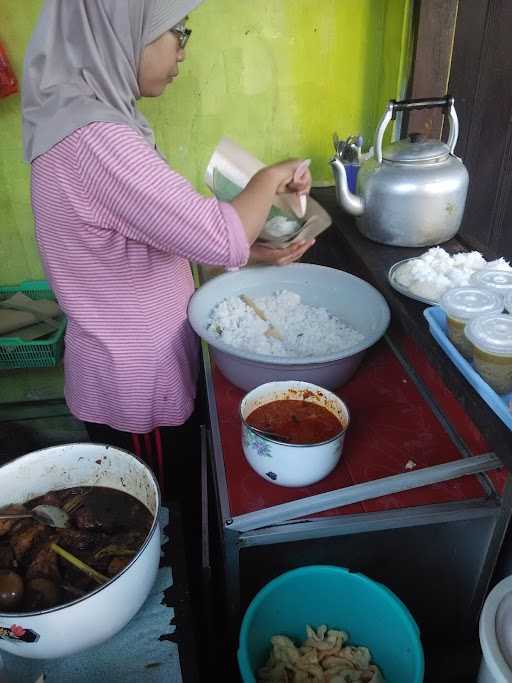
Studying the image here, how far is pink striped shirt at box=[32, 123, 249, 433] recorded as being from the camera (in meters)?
1.08

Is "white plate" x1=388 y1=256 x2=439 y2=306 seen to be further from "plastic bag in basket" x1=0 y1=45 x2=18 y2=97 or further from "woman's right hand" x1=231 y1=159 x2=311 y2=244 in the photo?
"plastic bag in basket" x1=0 y1=45 x2=18 y2=97

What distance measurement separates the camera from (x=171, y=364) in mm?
1502

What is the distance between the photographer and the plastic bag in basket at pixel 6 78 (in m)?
2.10

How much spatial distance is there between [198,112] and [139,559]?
2.02 metres

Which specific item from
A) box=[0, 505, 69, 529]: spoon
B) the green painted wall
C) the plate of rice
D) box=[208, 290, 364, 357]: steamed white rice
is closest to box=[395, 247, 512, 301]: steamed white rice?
the plate of rice

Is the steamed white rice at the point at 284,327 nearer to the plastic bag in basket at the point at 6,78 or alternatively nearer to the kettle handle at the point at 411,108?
the kettle handle at the point at 411,108

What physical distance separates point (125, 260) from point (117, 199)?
24 centimetres

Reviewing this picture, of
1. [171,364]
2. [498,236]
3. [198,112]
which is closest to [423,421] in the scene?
[171,364]

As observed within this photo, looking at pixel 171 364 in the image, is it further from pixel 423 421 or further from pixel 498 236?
pixel 498 236

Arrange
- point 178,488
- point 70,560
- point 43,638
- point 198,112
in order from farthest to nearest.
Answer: point 198,112 → point 178,488 → point 70,560 → point 43,638

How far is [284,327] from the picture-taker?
1.57 m

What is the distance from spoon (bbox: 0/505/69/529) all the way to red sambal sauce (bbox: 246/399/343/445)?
43cm

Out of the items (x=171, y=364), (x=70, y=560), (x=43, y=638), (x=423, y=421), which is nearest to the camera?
(x=43, y=638)

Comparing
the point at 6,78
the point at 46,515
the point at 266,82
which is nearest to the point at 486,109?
the point at 266,82
